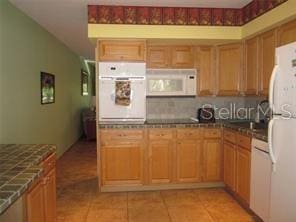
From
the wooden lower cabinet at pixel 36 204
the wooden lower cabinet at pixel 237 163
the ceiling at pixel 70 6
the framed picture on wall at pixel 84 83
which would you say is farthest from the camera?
the framed picture on wall at pixel 84 83

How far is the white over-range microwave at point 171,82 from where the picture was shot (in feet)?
13.4

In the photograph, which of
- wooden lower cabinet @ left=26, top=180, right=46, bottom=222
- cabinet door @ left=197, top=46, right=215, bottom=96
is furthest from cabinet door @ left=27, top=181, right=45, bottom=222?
cabinet door @ left=197, top=46, right=215, bottom=96

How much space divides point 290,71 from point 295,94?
208 mm

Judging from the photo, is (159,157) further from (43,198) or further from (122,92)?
(43,198)

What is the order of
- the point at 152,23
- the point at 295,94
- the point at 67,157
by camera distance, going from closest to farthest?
the point at 295,94 → the point at 152,23 → the point at 67,157

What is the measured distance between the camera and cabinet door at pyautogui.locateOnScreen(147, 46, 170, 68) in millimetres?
4109

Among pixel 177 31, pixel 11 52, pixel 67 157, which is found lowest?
pixel 67 157

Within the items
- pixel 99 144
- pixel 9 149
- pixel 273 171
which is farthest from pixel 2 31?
pixel 273 171

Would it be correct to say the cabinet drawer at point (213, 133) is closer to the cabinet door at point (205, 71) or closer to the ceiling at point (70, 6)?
the cabinet door at point (205, 71)

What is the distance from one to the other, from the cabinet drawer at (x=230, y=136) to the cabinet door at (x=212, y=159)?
0.56 ft

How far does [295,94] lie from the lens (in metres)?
2.09

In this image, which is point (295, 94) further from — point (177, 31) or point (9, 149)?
point (9, 149)

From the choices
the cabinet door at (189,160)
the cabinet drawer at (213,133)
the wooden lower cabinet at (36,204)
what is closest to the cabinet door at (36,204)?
the wooden lower cabinet at (36,204)

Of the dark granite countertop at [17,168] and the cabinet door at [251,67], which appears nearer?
the dark granite countertop at [17,168]
